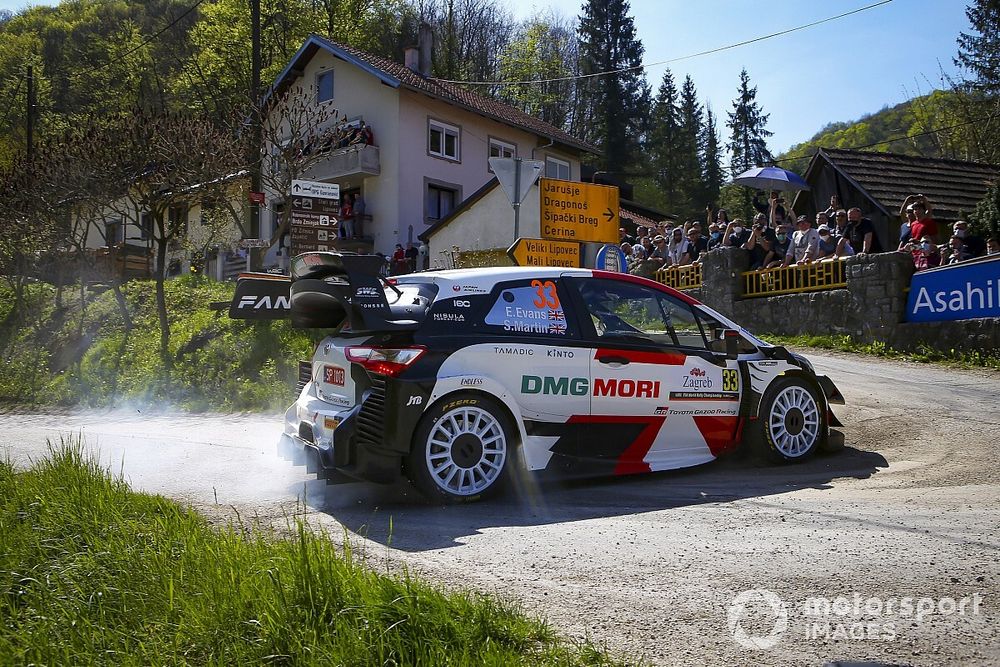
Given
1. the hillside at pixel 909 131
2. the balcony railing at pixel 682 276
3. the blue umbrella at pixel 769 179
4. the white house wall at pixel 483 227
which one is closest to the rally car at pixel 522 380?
the balcony railing at pixel 682 276

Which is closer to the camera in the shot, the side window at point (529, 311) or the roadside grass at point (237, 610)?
the roadside grass at point (237, 610)

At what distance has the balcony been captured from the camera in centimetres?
3306

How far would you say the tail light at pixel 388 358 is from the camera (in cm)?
581

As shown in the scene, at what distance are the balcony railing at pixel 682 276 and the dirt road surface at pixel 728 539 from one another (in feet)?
32.2

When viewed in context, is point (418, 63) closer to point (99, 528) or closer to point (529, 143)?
point (529, 143)

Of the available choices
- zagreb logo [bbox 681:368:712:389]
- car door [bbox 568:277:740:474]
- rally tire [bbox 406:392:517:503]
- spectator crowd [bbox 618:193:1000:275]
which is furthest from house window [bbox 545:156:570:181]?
rally tire [bbox 406:392:517:503]

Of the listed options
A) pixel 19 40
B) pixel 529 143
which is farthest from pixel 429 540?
pixel 19 40

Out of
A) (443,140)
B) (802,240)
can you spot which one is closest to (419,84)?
(443,140)

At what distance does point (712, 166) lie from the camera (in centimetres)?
6538

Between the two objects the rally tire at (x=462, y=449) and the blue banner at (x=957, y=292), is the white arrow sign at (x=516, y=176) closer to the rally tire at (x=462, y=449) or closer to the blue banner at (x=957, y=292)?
the rally tire at (x=462, y=449)

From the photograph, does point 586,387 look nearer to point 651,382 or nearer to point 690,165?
point 651,382

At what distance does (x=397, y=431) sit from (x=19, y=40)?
2402 inches

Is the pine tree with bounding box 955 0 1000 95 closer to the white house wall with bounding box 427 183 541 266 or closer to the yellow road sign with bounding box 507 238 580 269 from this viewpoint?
the white house wall with bounding box 427 183 541 266

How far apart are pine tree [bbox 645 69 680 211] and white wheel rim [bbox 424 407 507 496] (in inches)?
2353
